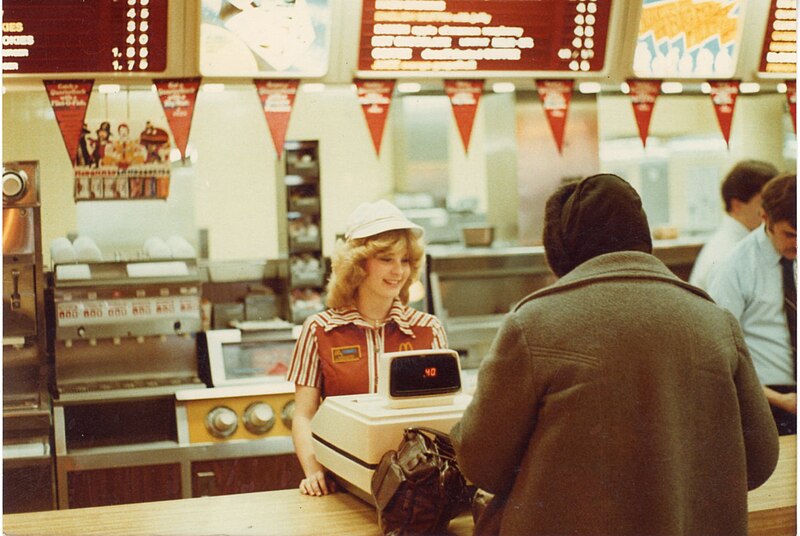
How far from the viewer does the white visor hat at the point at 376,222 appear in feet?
8.73

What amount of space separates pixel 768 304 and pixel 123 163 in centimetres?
282

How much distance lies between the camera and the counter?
80.4 inches

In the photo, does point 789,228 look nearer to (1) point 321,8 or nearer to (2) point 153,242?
(1) point 321,8

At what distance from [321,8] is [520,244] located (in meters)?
2.68

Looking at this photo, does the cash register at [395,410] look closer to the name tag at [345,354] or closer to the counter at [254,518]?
the counter at [254,518]

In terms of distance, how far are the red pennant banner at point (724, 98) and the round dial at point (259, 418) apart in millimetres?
2357

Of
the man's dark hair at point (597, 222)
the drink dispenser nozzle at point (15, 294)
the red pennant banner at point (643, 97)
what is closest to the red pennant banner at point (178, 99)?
the drink dispenser nozzle at point (15, 294)

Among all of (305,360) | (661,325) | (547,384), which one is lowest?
(305,360)

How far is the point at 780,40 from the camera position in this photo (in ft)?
11.6

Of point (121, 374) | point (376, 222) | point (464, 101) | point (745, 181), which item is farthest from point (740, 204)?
point (121, 374)

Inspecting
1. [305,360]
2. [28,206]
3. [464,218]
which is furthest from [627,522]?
[464,218]

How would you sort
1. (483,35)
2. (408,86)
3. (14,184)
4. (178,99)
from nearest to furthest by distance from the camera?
(178,99), (483,35), (14,184), (408,86)

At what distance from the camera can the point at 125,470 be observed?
381cm

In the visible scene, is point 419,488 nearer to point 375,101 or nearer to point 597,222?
point 597,222
